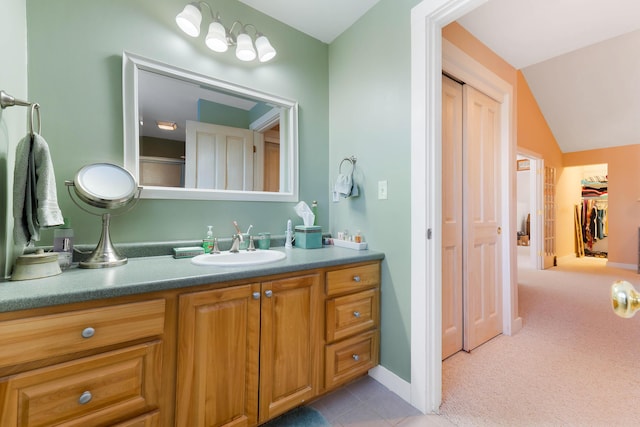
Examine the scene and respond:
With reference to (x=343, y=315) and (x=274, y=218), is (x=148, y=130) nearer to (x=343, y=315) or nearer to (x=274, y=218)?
(x=274, y=218)

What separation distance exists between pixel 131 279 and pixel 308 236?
1.01m

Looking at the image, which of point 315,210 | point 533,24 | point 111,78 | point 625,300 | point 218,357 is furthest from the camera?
point 315,210

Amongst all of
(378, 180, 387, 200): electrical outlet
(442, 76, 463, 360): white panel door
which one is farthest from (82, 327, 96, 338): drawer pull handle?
(442, 76, 463, 360): white panel door

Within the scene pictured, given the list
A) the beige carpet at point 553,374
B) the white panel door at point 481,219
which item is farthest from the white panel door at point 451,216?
the beige carpet at point 553,374

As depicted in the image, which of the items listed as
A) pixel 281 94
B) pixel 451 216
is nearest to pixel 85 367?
pixel 281 94

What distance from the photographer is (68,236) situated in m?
1.17

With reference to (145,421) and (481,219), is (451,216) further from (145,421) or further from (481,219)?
(145,421)

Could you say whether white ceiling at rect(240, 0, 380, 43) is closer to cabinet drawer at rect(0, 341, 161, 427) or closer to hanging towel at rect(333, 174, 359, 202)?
hanging towel at rect(333, 174, 359, 202)

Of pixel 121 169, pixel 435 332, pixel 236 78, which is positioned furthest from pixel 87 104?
pixel 435 332

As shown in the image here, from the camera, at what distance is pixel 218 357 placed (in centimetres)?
107

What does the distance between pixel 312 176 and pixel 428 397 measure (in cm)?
157

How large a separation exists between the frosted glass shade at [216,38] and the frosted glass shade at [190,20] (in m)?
0.07

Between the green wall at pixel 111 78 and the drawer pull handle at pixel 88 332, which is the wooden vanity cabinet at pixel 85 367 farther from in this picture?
the green wall at pixel 111 78

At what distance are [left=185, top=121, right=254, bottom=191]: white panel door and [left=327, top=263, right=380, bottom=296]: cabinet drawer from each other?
0.86 m
